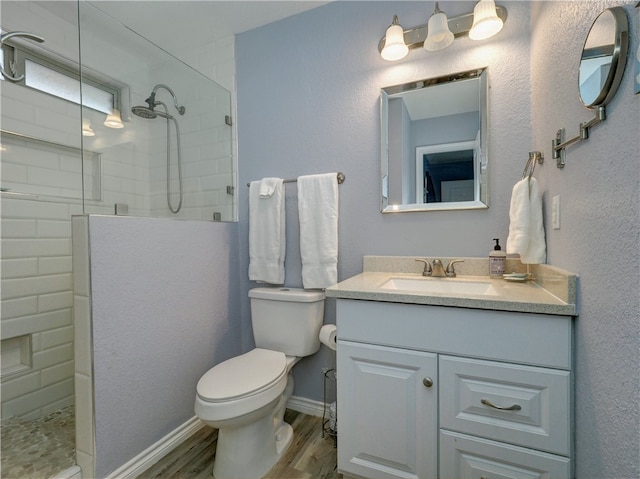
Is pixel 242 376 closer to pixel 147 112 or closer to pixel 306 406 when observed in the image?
pixel 306 406

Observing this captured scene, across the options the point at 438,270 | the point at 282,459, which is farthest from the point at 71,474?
the point at 438,270

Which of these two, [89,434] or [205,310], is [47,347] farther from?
[205,310]

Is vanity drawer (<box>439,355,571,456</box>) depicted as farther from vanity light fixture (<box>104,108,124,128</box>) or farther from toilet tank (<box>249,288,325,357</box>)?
vanity light fixture (<box>104,108,124,128</box>)

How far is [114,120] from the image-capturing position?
1583 mm

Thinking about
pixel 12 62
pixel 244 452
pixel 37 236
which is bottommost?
pixel 244 452

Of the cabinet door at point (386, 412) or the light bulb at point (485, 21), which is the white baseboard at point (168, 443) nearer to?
the cabinet door at point (386, 412)

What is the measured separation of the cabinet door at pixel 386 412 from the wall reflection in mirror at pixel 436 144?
79cm

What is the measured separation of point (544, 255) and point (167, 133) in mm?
2072

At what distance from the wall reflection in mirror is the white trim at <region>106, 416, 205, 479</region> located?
1582 millimetres

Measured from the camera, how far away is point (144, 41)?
1.65m

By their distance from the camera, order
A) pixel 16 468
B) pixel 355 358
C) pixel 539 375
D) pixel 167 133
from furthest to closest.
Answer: pixel 167 133 → pixel 16 468 → pixel 355 358 → pixel 539 375

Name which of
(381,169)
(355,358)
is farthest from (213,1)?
(355,358)

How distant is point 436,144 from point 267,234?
1.07 metres

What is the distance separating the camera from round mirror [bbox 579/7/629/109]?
2.01 ft
